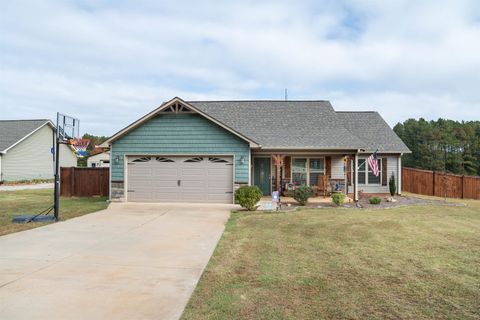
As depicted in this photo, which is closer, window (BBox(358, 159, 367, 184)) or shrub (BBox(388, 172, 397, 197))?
shrub (BBox(388, 172, 397, 197))

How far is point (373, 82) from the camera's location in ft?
73.4

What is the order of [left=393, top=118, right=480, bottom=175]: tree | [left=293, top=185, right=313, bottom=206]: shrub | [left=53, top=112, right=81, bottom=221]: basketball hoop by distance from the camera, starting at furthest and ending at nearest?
[left=393, top=118, right=480, bottom=175]: tree → [left=293, top=185, right=313, bottom=206]: shrub → [left=53, top=112, right=81, bottom=221]: basketball hoop

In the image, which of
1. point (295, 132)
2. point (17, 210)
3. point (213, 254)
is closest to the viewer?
point (213, 254)

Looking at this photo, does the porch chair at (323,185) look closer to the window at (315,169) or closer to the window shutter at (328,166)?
the window at (315,169)

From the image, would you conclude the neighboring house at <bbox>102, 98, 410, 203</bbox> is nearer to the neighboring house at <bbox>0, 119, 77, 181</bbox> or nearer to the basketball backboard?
the basketball backboard

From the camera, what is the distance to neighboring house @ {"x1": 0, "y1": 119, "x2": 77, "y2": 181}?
28.8 m

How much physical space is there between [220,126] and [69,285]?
1064 cm

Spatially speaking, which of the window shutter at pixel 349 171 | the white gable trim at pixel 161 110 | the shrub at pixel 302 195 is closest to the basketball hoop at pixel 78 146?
the white gable trim at pixel 161 110

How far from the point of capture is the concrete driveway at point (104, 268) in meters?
4.09

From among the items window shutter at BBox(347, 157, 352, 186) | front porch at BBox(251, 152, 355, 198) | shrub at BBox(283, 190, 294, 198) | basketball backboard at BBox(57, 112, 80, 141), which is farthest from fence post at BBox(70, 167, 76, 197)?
window shutter at BBox(347, 157, 352, 186)

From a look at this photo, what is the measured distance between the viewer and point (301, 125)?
1833 centimetres

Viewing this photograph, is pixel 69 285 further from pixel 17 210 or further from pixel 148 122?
pixel 148 122

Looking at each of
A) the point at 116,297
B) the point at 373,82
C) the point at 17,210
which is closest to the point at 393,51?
the point at 373,82

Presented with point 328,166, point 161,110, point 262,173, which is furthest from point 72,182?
point 328,166
